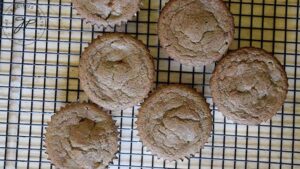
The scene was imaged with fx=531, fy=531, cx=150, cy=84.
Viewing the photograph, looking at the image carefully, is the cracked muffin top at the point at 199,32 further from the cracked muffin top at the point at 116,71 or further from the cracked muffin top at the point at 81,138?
the cracked muffin top at the point at 81,138

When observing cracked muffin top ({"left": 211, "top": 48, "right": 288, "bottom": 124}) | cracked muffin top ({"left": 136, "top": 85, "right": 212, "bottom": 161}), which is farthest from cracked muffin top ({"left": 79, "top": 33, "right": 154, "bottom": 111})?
cracked muffin top ({"left": 211, "top": 48, "right": 288, "bottom": 124})

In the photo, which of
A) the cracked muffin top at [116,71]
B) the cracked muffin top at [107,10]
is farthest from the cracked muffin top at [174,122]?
the cracked muffin top at [107,10]

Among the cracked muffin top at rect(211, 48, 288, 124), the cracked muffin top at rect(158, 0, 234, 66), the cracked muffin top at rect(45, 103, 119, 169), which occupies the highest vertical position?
the cracked muffin top at rect(158, 0, 234, 66)

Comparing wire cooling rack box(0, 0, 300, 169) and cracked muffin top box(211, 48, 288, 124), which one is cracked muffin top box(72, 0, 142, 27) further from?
cracked muffin top box(211, 48, 288, 124)

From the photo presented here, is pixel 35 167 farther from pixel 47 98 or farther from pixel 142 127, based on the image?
pixel 142 127

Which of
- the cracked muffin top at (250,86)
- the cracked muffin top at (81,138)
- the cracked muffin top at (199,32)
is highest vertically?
the cracked muffin top at (199,32)

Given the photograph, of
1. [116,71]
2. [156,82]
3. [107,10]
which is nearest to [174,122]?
[156,82]
